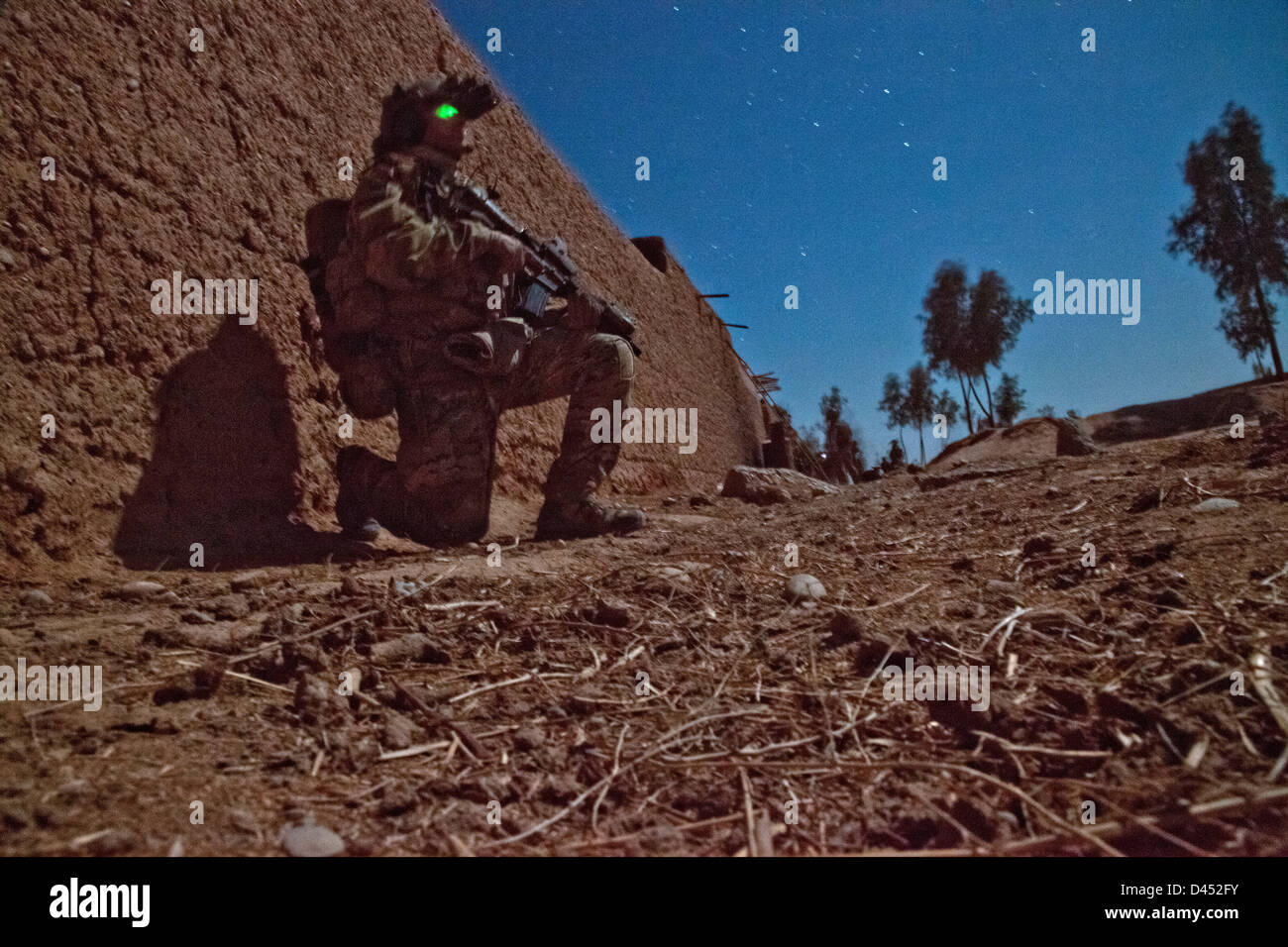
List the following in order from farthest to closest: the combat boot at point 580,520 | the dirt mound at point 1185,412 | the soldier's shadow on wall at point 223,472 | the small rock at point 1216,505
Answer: the dirt mound at point 1185,412, the combat boot at point 580,520, the soldier's shadow on wall at point 223,472, the small rock at point 1216,505

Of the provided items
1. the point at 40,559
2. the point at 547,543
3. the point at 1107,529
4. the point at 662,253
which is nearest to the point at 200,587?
the point at 40,559

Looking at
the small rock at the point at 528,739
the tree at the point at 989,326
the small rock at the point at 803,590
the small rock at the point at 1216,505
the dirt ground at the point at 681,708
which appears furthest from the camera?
the tree at the point at 989,326

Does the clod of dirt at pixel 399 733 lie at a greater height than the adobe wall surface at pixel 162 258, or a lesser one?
lesser

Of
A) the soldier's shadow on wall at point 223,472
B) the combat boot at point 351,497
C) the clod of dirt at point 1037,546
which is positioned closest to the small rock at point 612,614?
the clod of dirt at point 1037,546

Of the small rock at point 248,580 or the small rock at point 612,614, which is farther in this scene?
the small rock at point 248,580

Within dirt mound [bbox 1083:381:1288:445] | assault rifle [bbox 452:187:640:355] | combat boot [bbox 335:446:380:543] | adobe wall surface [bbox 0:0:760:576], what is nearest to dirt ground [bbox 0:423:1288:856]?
adobe wall surface [bbox 0:0:760:576]

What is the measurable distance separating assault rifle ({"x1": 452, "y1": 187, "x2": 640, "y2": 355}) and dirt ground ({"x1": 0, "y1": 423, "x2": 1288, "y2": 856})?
154cm

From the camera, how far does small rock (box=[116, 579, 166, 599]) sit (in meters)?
2.17

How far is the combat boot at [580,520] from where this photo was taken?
3648 millimetres

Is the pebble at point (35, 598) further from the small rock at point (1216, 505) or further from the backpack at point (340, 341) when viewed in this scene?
the small rock at point (1216, 505)

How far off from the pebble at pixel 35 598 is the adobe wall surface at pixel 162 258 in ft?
0.82

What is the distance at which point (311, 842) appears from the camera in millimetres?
1044

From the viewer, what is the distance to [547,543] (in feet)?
10.8

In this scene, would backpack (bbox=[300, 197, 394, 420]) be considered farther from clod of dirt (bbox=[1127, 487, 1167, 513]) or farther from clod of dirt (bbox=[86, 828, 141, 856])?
clod of dirt (bbox=[1127, 487, 1167, 513])
